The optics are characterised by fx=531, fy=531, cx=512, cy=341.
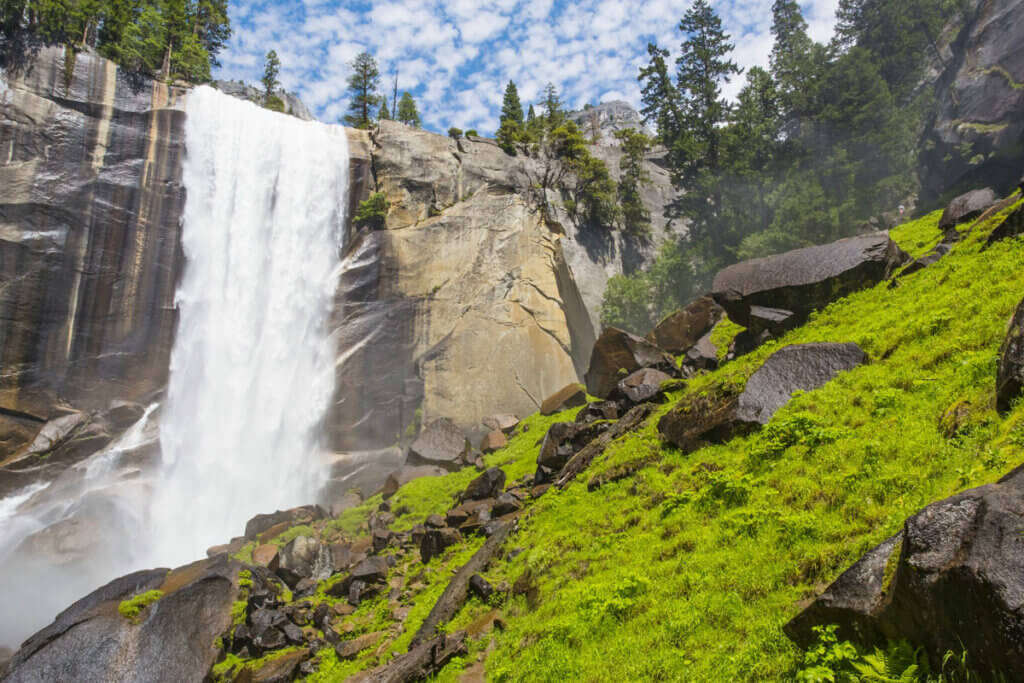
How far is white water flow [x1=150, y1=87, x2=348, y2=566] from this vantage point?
27.8 metres

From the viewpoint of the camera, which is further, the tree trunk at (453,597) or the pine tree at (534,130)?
the pine tree at (534,130)

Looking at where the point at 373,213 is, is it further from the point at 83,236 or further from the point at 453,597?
the point at 453,597

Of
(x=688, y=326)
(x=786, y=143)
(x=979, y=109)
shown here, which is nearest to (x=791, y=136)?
(x=786, y=143)

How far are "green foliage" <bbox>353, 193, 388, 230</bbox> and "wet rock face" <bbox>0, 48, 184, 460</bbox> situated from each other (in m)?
10.4

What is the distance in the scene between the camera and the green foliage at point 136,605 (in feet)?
40.1

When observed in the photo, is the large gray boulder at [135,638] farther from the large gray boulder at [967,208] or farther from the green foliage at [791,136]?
the green foliage at [791,136]

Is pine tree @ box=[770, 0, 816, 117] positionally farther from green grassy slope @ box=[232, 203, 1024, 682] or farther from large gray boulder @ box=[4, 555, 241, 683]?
large gray boulder @ box=[4, 555, 241, 683]

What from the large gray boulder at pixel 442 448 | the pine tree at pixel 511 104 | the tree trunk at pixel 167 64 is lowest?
the large gray boulder at pixel 442 448

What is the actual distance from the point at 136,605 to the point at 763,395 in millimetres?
14684

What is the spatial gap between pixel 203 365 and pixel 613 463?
2778cm

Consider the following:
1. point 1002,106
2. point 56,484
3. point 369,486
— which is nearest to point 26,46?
point 56,484

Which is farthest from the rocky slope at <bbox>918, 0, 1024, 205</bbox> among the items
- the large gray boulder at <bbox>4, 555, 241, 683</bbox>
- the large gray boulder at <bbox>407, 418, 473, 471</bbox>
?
the large gray boulder at <bbox>4, 555, 241, 683</bbox>

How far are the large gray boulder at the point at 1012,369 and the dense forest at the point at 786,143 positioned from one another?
26.3 metres

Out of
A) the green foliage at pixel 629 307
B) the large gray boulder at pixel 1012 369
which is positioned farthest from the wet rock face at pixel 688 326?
the large gray boulder at pixel 1012 369
